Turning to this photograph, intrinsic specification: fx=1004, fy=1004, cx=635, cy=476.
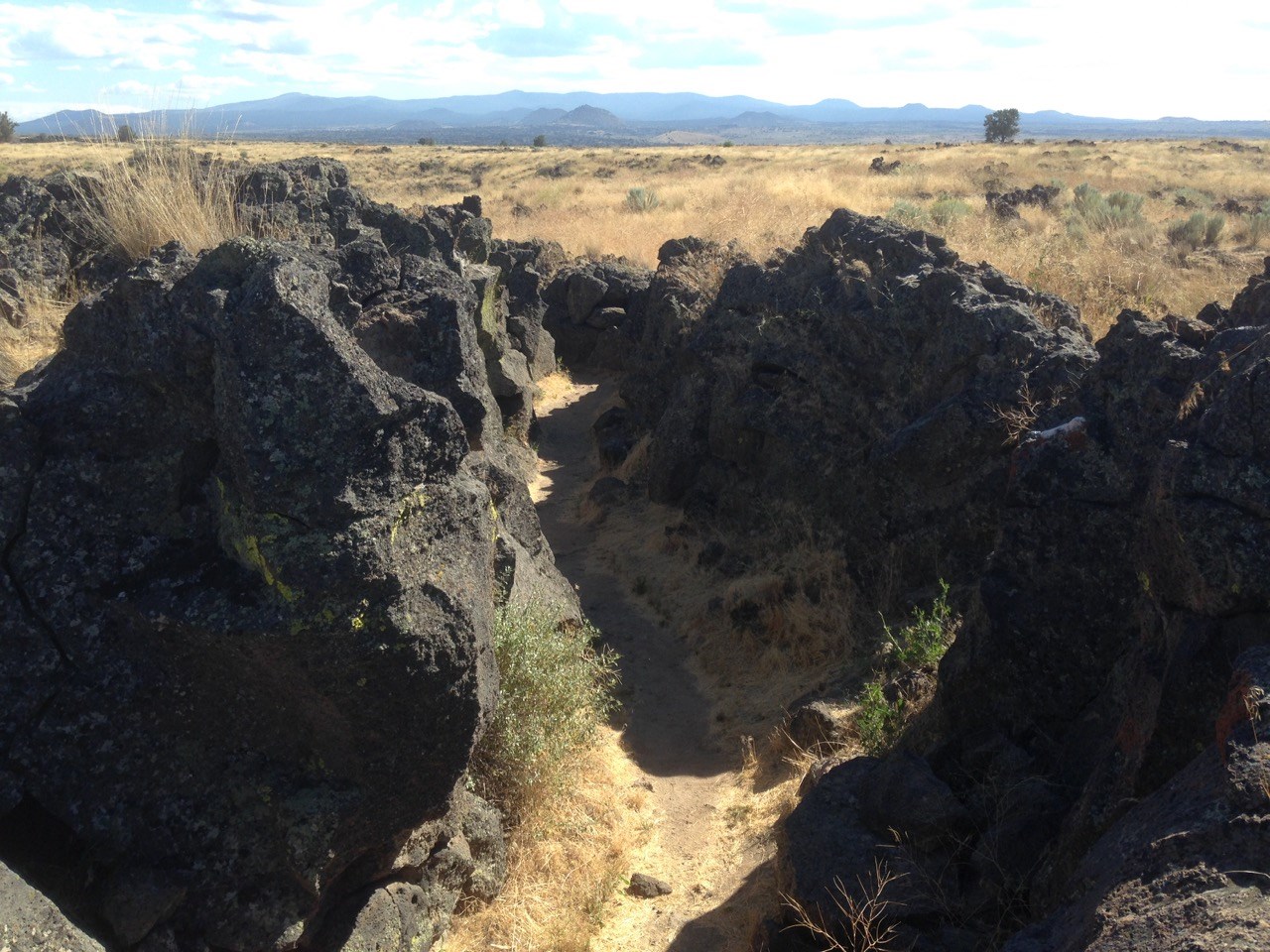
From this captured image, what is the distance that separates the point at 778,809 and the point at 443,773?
105 inches

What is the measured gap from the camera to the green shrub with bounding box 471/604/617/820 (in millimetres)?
5430

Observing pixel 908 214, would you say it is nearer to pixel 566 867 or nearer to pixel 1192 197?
pixel 1192 197

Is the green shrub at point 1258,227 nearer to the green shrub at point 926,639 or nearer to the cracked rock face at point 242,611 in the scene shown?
the green shrub at point 926,639

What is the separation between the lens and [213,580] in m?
3.75

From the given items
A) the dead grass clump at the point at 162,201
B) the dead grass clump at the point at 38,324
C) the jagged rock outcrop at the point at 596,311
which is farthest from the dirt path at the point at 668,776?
the jagged rock outcrop at the point at 596,311

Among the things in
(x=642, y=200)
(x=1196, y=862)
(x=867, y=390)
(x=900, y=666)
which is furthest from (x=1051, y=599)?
(x=642, y=200)

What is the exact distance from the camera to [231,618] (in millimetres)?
3598

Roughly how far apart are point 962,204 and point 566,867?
1958 centimetres

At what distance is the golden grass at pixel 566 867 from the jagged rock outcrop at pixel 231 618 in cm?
68

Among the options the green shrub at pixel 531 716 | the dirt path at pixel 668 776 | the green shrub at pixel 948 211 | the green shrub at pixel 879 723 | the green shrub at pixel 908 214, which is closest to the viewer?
the dirt path at pixel 668 776

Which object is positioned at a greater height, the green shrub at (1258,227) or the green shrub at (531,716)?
the green shrub at (1258,227)

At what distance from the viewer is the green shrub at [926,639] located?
6465 mm

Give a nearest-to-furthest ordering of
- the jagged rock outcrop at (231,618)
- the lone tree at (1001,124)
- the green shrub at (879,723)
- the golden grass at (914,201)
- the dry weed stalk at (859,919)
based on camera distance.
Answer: the jagged rock outcrop at (231,618)
the dry weed stalk at (859,919)
the green shrub at (879,723)
the golden grass at (914,201)
the lone tree at (1001,124)

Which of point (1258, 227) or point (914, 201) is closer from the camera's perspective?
point (1258, 227)
